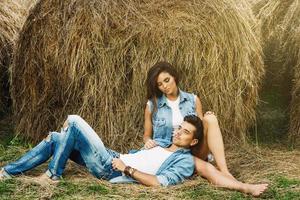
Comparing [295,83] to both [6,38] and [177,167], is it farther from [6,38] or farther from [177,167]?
[6,38]

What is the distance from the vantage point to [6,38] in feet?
22.5

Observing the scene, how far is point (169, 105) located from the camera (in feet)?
16.9

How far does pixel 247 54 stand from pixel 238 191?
75.5 inches

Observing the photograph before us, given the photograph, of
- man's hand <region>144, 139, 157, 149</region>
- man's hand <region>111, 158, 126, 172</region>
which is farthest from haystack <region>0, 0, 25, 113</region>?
man's hand <region>111, 158, 126, 172</region>

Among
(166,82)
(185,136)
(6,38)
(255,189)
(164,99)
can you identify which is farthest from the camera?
(6,38)

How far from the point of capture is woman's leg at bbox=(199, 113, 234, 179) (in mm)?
4711

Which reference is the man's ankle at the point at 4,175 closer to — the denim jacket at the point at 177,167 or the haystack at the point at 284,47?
the denim jacket at the point at 177,167

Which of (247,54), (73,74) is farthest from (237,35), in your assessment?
(73,74)

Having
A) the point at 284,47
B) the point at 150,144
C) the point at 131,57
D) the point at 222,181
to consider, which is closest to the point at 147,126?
the point at 150,144

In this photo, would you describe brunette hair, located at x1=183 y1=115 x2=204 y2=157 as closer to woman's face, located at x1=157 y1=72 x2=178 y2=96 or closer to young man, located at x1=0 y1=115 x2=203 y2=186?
young man, located at x1=0 y1=115 x2=203 y2=186

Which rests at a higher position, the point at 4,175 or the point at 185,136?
the point at 185,136

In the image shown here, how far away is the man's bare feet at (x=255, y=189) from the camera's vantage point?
13.9 feet

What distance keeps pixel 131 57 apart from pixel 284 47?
5.42 feet

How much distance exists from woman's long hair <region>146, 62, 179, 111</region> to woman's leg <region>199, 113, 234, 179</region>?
1.63 feet
